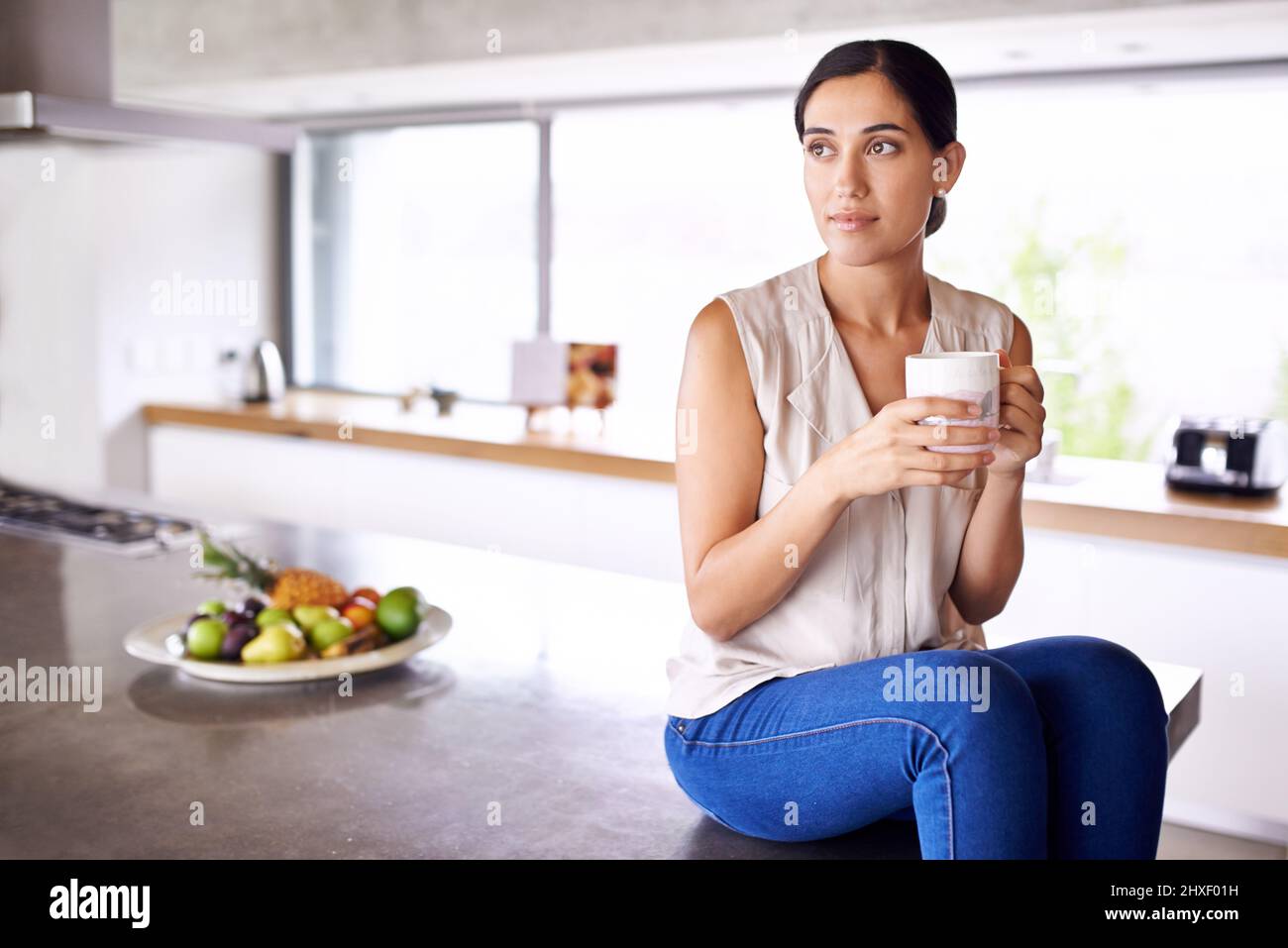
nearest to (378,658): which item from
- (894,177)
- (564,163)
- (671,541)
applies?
(894,177)

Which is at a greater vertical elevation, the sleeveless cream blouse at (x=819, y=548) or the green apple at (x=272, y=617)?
the sleeveless cream blouse at (x=819, y=548)

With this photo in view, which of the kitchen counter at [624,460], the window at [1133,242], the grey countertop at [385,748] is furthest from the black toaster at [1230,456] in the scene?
the grey countertop at [385,748]

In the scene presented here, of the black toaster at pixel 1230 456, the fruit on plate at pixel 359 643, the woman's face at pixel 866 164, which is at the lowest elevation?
the fruit on plate at pixel 359 643

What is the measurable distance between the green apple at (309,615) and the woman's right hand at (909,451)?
0.83 metres

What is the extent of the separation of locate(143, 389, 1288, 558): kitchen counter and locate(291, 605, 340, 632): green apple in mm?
1468

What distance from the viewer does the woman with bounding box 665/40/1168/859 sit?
3.54ft

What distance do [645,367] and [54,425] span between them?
6.20 ft

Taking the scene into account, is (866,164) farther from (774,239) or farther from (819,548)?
(774,239)

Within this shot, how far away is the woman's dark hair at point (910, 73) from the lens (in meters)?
1.24

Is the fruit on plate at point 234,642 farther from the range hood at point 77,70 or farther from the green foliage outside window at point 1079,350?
the green foliage outside window at point 1079,350

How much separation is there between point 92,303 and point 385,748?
10.1ft

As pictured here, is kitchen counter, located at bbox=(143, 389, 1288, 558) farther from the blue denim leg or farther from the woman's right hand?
the woman's right hand

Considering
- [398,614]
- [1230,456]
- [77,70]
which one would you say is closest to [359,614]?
[398,614]

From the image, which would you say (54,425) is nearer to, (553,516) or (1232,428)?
(553,516)
